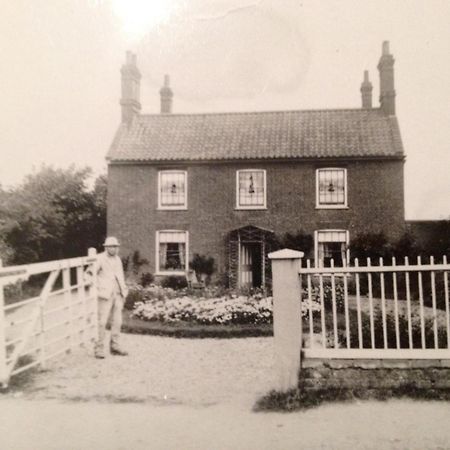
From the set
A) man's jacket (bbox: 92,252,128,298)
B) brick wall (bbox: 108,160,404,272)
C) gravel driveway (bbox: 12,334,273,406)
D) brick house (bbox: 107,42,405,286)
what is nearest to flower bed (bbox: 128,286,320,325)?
brick house (bbox: 107,42,405,286)

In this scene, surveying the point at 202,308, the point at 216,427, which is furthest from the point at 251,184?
the point at 216,427

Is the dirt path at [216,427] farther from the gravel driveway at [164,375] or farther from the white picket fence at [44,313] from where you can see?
the white picket fence at [44,313]

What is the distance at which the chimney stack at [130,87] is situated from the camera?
550 cm

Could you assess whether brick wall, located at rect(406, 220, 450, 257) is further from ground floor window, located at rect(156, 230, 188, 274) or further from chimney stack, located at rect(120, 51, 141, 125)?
chimney stack, located at rect(120, 51, 141, 125)

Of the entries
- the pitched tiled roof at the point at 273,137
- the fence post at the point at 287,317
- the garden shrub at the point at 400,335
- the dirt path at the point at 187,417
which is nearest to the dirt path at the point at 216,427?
the dirt path at the point at 187,417

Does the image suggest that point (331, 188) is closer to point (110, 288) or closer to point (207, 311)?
point (207, 311)

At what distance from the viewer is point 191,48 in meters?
5.50

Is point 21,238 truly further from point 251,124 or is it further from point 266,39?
point 251,124

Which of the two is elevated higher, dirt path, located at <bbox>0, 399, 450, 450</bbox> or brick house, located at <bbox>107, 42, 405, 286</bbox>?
brick house, located at <bbox>107, 42, 405, 286</bbox>

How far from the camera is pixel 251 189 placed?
12188 mm

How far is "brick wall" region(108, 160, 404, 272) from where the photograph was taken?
9.53m

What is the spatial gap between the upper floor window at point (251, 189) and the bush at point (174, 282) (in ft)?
8.61

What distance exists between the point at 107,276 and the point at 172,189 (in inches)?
153

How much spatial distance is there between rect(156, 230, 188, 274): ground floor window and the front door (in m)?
1.15
